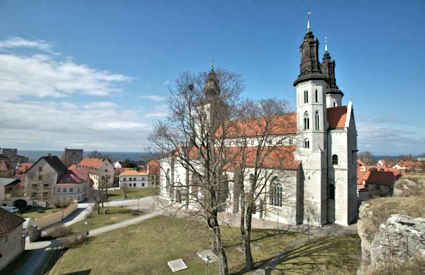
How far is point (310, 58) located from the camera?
82.1ft

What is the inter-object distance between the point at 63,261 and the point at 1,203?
1103 inches

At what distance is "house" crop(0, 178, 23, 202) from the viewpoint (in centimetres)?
3616

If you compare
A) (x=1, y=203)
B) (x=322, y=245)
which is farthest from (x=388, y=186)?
(x=1, y=203)

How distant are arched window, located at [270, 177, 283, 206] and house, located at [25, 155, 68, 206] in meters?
39.4

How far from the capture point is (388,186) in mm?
39250

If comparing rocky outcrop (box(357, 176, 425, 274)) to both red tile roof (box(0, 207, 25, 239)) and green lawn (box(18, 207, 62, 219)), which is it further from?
green lawn (box(18, 207, 62, 219))

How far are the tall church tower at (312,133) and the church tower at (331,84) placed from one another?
1070 cm

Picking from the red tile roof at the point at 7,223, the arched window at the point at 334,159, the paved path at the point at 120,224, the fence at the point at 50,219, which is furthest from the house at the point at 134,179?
the arched window at the point at 334,159

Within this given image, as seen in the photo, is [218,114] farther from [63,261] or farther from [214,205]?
[63,261]

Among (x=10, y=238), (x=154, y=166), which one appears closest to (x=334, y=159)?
(x=154, y=166)

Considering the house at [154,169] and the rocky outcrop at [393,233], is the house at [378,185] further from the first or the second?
the house at [154,169]

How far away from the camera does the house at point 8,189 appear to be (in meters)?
36.2

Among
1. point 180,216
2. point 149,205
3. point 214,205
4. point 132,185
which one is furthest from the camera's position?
point 132,185

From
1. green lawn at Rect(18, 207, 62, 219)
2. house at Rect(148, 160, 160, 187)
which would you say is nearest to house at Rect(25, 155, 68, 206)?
green lawn at Rect(18, 207, 62, 219)
